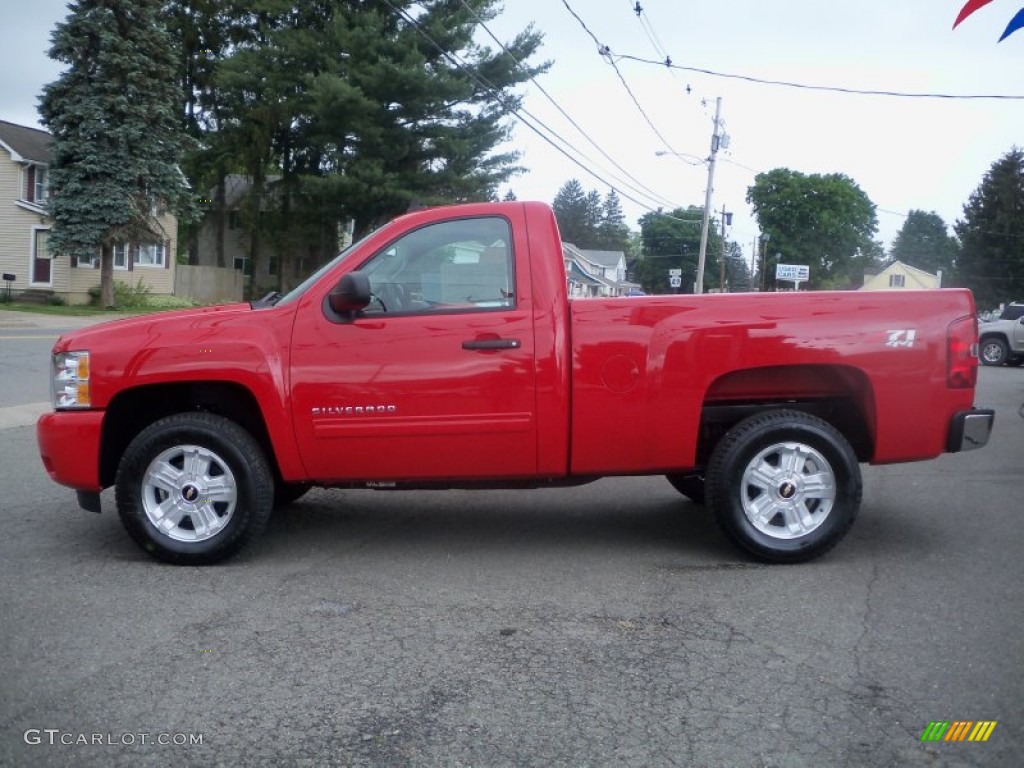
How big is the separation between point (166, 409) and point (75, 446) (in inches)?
23.3

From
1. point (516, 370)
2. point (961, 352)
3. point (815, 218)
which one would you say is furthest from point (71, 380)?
→ point (815, 218)

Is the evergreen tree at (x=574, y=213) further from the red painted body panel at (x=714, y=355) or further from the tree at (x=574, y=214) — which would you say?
the red painted body panel at (x=714, y=355)

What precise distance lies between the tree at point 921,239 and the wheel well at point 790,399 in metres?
105

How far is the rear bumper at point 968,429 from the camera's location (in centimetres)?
568

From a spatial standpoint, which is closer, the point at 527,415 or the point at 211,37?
the point at 527,415

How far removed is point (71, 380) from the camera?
5695mm

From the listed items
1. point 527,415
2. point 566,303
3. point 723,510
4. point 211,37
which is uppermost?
point 211,37

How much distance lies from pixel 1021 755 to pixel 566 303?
10.1 feet

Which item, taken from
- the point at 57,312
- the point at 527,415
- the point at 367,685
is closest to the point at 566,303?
the point at 527,415

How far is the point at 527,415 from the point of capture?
557 centimetres

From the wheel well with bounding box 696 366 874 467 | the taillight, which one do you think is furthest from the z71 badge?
the wheel well with bounding box 696 366 874 467

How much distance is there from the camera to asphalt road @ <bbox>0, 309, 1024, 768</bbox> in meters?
3.56

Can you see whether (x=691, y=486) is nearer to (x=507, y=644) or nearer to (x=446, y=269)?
(x=446, y=269)

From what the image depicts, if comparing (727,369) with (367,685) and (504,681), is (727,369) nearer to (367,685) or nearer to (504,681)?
(504,681)
